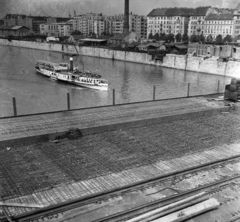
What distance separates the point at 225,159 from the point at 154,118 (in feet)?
13.9

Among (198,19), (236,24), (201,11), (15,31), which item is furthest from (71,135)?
(15,31)

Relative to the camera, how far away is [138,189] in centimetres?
770

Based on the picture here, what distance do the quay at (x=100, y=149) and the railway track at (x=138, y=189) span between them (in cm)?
12

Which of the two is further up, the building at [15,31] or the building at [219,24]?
the building at [219,24]

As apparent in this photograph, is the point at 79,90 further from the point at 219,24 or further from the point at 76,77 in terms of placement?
the point at 219,24

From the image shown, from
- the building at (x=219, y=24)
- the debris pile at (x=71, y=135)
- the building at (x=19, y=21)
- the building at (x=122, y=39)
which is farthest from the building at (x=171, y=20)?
the debris pile at (x=71, y=135)

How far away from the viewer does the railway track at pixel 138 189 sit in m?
6.50

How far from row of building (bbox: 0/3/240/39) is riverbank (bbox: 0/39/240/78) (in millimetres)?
42704

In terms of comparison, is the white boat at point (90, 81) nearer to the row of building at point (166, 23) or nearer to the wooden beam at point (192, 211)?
the wooden beam at point (192, 211)

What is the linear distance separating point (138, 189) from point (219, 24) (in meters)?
104

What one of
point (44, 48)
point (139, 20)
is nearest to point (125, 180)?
point (44, 48)

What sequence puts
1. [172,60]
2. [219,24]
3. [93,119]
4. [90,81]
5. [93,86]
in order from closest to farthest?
[93,119] → [93,86] → [90,81] → [172,60] → [219,24]

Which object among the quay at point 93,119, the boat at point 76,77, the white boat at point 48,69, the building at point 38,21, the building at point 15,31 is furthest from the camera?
the building at point 38,21

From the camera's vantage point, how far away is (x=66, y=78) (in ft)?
122
